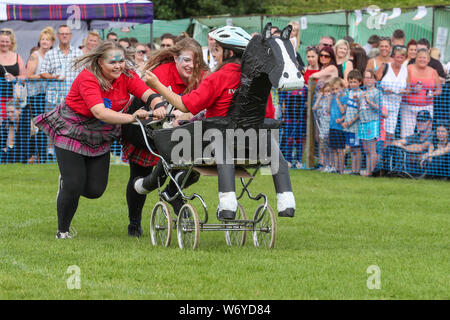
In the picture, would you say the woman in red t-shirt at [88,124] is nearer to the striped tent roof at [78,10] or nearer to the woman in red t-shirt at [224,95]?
the woman in red t-shirt at [224,95]

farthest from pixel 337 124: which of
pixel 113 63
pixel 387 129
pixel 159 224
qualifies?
pixel 113 63

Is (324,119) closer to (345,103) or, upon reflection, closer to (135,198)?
(345,103)

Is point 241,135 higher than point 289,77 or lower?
lower

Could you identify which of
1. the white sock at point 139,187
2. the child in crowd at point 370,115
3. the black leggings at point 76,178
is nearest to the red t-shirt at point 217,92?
the white sock at point 139,187

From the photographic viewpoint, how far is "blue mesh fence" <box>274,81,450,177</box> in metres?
14.6

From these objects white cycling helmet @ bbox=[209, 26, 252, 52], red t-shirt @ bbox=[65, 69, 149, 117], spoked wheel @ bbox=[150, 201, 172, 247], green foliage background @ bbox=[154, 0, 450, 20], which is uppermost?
green foliage background @ bbox=[154, 0, 450, 20]

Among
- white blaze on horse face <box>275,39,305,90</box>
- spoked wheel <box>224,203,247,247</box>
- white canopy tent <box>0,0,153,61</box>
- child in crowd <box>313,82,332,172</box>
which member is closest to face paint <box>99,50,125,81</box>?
spoked wheel <box>224,203,247,247</box>

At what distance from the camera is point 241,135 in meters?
7.71

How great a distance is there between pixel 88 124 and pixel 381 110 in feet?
23.9

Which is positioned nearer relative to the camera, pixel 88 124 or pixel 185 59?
pixel 88 124

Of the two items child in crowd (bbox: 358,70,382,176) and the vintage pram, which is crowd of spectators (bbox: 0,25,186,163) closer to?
child in crowd (bbox: 358,70,382,176)

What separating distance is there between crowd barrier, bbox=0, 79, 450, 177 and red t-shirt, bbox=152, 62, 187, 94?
6.33 meters
